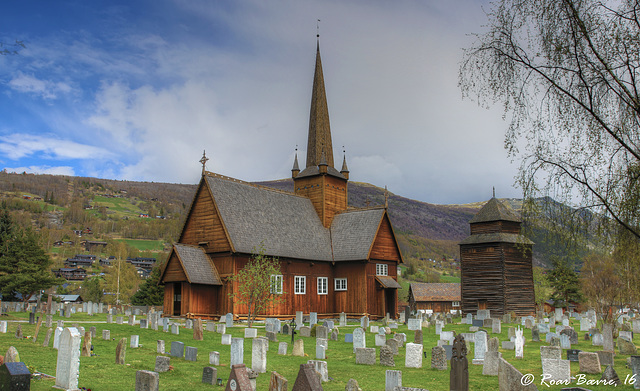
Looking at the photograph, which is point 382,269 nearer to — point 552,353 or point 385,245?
point 385,245

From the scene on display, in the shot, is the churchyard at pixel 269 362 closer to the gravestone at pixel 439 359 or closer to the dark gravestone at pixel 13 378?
the gravestone at pixel 439 359

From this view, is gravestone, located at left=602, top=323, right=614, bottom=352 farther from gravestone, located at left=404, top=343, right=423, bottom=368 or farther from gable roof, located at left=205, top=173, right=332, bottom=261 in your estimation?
gable roof, located at left=205, top=173, right=332, bottom=261

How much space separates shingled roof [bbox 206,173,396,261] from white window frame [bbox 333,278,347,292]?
1679mm

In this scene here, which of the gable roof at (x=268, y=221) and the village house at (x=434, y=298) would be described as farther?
the village house at (x=434, y=298)

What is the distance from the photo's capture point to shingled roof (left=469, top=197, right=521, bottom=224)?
144ft

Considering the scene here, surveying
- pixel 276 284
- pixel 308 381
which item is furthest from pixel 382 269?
pixel 308 381

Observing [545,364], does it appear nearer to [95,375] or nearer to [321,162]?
[95,375]

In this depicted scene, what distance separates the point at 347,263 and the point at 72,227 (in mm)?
171812

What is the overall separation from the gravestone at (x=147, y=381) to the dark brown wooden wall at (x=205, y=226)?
23.4 metres

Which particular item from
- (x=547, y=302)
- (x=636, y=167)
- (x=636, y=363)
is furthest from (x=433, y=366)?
(x=547, y=302)

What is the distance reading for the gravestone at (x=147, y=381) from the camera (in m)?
10.3

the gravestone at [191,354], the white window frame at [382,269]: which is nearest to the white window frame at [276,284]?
the white window frame at [382,269]

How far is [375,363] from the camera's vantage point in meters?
16.8

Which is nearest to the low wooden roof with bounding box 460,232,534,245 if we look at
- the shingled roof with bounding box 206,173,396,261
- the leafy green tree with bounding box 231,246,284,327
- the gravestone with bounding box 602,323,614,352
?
the shingled roof with bounding box 206,173,396,261
